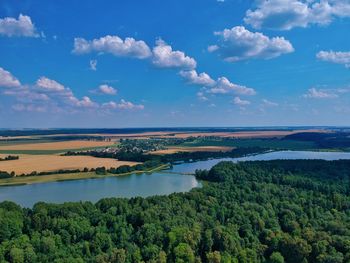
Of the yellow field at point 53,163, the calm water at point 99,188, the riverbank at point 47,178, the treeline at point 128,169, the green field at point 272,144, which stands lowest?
the calm water at point 99,188

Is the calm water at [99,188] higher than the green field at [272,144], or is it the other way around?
the green field at [272,144]

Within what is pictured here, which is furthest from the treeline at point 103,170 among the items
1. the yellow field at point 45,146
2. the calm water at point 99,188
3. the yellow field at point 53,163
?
the yellow field at point 45,146

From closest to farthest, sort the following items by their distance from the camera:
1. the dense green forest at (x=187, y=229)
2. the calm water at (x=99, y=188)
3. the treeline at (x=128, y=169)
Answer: the dense green forest at (x=187, y=229) < the calm water at (x=99, y=188) < the treeline at (x=128, y=169)

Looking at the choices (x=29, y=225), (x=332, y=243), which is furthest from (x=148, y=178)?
(x=332, y=243)

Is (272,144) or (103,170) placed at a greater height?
(272,144)

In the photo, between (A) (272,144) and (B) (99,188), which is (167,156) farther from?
(A) (272,144)

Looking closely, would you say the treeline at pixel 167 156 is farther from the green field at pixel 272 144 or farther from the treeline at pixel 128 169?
the green field at pixel 272 144

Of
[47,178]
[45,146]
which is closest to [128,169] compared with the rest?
[47,178]
